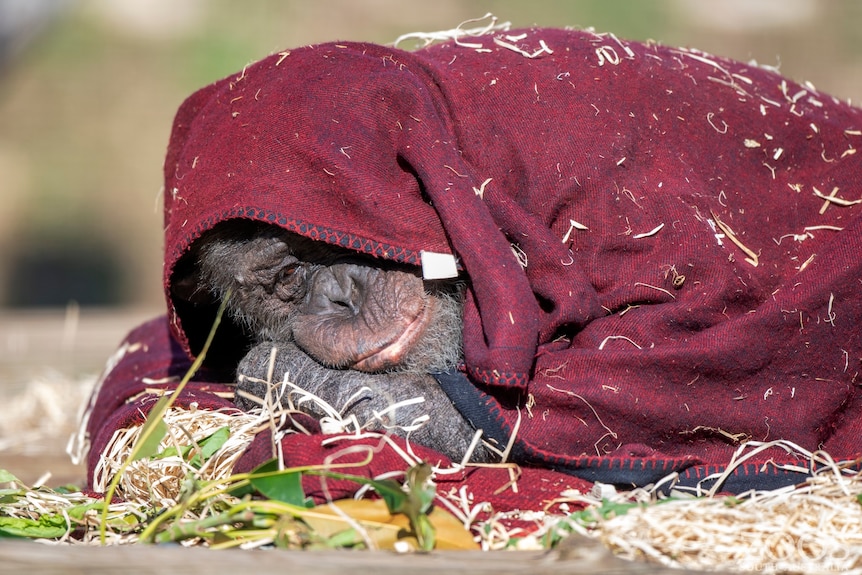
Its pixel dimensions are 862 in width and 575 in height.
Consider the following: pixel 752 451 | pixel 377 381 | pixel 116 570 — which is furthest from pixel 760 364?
pixel 116 570

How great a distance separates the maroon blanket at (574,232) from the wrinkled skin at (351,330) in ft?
0.34

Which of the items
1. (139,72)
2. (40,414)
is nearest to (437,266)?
(40,414)

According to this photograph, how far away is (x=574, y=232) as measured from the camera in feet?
8.05

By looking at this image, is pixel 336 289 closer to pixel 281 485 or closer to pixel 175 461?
pixel 175 461

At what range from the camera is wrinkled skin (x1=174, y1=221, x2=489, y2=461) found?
8.01 feet

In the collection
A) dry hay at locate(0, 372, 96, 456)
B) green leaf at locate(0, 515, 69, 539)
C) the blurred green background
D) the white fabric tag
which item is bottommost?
dry hay at locate(0, 372, 96, 456)

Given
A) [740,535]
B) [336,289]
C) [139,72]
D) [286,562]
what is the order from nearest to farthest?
[286,562] < [740,535] < [336,289] < [139,72]

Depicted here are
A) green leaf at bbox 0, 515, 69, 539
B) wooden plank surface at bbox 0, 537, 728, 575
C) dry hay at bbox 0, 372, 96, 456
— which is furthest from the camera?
dry hay at bbox 0, 372, 96, 456

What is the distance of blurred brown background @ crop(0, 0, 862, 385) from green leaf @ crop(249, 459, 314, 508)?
5.97m

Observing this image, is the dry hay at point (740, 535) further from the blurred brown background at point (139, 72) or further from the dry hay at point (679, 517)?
the blurred brown background at point (139, 72)

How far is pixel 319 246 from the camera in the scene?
2.56 m

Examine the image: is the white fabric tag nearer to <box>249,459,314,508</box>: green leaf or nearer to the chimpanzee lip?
the chimpanzee lip

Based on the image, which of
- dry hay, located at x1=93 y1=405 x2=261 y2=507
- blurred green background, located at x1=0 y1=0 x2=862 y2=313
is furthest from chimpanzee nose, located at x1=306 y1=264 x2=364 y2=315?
blurred green background, located at x1=0 y1=0 x2=862 y2=313

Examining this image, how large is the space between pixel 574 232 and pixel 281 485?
3.30ft
